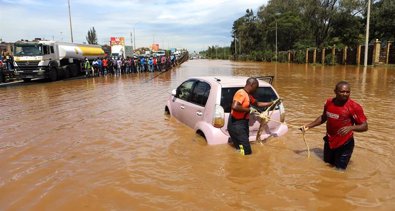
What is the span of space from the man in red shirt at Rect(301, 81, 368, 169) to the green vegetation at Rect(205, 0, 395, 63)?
4044 cm

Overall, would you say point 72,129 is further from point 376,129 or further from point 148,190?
point 376,129

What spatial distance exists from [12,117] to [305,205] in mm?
8621

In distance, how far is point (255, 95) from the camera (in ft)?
19.5

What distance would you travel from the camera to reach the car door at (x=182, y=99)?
23.2 feet

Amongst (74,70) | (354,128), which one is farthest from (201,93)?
(74,70)

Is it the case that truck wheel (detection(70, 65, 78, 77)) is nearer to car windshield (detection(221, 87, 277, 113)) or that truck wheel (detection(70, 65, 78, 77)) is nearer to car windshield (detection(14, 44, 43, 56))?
car windshield (detection(14, 44, 43, 56))

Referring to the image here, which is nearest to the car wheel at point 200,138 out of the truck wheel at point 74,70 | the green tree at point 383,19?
the truck wheel at point 74,70

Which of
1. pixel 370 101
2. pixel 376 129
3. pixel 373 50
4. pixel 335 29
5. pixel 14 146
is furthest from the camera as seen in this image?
pixel 335 29

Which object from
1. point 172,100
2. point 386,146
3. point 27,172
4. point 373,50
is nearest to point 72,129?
point 172,100

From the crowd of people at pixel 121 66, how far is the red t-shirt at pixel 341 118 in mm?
24552

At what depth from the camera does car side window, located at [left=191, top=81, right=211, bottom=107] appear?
242 inches

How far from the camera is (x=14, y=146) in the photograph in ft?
21.9

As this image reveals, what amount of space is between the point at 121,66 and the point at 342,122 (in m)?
27.0

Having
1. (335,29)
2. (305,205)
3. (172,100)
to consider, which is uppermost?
(335,29)
